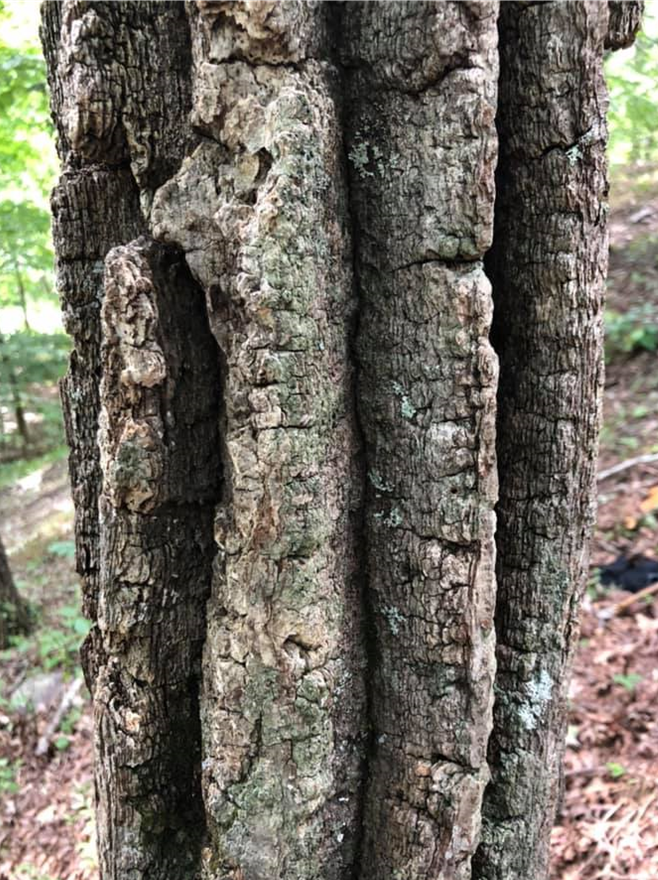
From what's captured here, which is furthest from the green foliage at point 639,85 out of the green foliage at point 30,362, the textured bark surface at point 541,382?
the green foliage at point 30,362

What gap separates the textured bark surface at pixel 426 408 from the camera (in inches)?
60.7

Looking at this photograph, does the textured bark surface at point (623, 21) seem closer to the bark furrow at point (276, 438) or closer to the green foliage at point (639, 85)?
the bark furrow at point (276, 438)

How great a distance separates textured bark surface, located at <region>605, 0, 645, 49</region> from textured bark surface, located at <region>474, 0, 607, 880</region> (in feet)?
0.67

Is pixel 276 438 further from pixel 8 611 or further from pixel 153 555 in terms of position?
pixel 8 611

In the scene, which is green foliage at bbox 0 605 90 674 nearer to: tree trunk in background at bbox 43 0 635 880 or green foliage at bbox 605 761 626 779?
green foliage at bbox 605 761 626 779

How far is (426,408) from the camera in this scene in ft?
5.47

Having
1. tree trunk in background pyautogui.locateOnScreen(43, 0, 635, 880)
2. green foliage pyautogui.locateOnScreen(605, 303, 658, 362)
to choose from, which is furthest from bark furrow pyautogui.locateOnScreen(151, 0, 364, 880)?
green foliage pyautogui.locateOnScreen(605, 303, 658, 362)

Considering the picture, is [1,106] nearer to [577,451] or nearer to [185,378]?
[185,378]

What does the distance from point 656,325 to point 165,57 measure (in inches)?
304

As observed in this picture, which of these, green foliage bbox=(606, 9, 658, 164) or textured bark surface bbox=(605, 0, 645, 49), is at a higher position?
green foliage bbox=(606, 9, 658, 164)

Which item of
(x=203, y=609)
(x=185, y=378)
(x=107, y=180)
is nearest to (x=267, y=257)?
(x=185, y=378)

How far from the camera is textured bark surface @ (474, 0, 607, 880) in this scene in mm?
1635

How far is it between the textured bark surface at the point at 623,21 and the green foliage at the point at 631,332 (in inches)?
267

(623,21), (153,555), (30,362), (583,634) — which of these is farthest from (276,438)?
(30,362)
